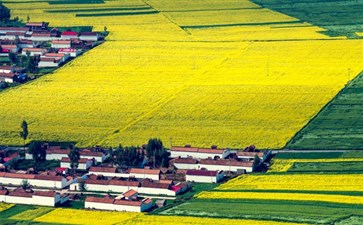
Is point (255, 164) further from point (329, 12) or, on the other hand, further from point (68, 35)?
point (329, 12)

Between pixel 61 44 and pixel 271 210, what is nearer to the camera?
pixel 271 210

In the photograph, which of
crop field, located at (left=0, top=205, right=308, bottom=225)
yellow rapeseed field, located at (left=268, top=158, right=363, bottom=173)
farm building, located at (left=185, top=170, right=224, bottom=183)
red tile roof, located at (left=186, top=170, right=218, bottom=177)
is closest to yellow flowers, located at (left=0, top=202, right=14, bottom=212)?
crop field, located at (left=0, top=205, right=308, bottom=225)

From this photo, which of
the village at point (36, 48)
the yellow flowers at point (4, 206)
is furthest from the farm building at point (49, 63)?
the yellow flowers at point (4, 206)

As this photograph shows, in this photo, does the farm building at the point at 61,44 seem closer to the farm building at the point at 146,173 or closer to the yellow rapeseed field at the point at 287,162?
the farm building at the point at 146,173

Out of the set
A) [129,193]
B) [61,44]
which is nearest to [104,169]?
[129,193]

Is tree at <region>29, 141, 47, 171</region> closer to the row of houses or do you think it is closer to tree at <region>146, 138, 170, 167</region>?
the row of houses
